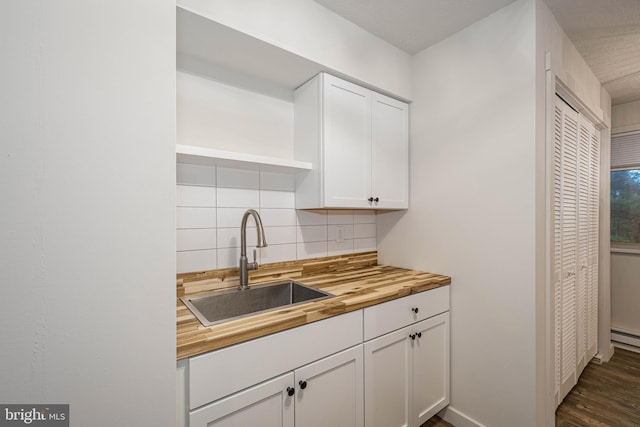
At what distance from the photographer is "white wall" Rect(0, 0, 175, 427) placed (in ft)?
2.01

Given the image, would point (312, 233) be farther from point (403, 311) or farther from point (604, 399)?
point (604, 399)

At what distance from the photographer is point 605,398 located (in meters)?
1.96

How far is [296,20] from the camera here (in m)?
1.42

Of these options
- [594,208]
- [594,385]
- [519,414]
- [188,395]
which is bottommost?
[594,385]

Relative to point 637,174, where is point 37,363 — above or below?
below

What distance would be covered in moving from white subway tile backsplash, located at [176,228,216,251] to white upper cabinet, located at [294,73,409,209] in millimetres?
555

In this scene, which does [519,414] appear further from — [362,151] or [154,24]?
[154,24]

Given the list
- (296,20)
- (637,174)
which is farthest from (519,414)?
(637,174)

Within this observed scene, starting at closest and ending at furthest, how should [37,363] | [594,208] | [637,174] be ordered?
[37,363], [594,208], [637,174]

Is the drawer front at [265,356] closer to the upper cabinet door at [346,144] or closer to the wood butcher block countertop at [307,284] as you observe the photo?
the wood butcher block countertop at [307,284]

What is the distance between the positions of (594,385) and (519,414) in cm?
123

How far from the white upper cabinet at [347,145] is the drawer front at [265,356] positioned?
0.67m

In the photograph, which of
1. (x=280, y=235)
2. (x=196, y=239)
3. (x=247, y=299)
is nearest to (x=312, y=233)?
(x=280, y=235)

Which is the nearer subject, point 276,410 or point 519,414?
point 276,410
